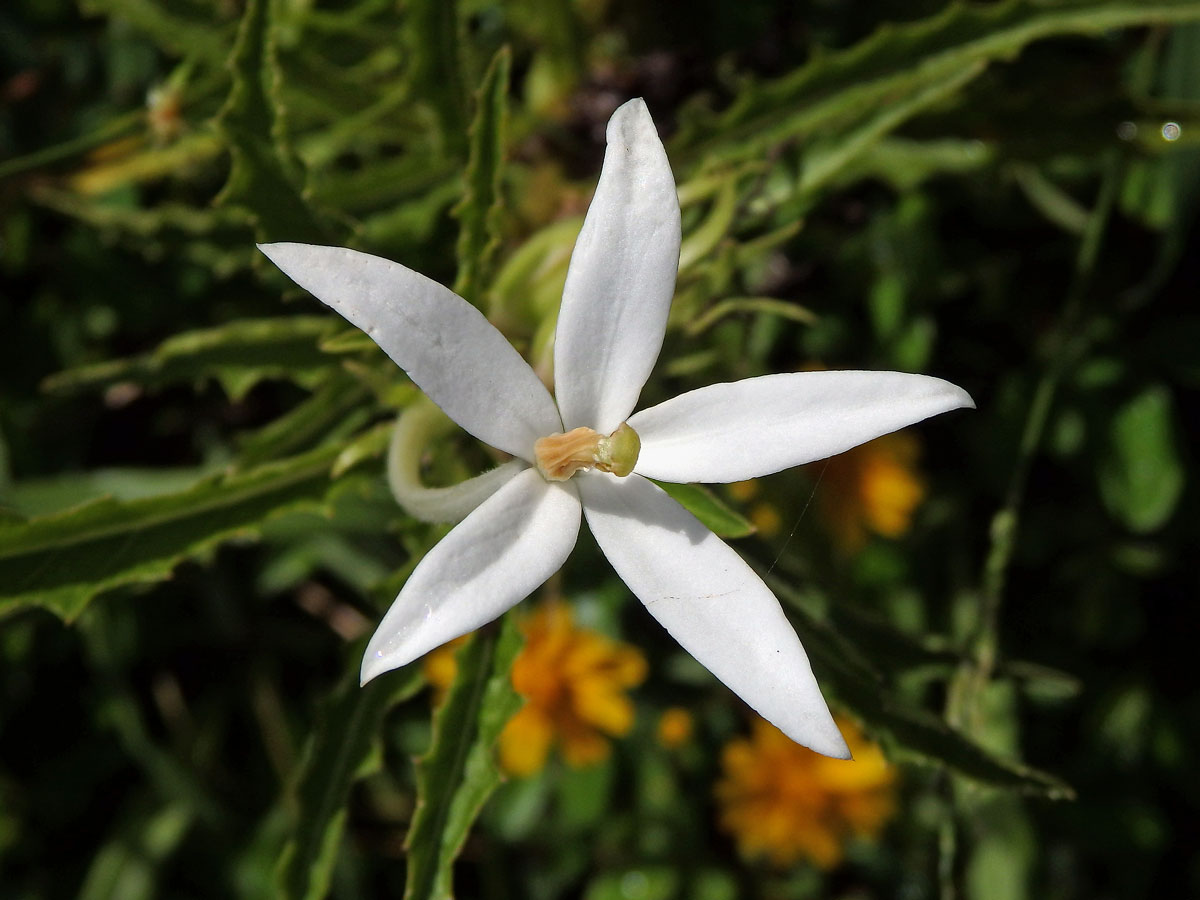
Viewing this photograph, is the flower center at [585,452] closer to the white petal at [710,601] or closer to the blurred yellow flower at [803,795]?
the white petal at [710,601]

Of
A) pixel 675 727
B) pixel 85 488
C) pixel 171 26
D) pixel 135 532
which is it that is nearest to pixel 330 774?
pixel 135 532

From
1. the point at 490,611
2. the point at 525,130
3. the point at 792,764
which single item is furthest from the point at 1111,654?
the point at 490,611

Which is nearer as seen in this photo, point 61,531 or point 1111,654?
point 61,531

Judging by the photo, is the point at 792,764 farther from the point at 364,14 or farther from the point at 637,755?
the point at 364,14

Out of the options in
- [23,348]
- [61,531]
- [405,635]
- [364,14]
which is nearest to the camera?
[405,635]

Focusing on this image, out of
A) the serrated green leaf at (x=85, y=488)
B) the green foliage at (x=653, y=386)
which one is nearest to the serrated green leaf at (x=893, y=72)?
the green foliage at (x=653, y=386)

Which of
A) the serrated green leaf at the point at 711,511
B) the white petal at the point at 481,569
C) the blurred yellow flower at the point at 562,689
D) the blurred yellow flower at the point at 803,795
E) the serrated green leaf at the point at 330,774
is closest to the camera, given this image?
the white petal at the point at 481,569

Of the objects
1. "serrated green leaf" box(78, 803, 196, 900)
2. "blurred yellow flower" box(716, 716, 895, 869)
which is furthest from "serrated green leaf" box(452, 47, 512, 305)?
"serrated green leaf" box(78, 803, 196, 900)

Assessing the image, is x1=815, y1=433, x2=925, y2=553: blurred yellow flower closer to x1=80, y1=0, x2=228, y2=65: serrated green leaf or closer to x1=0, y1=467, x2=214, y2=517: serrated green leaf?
x1=0, y1=467, x2=214, y2=517: serrated green leaf
